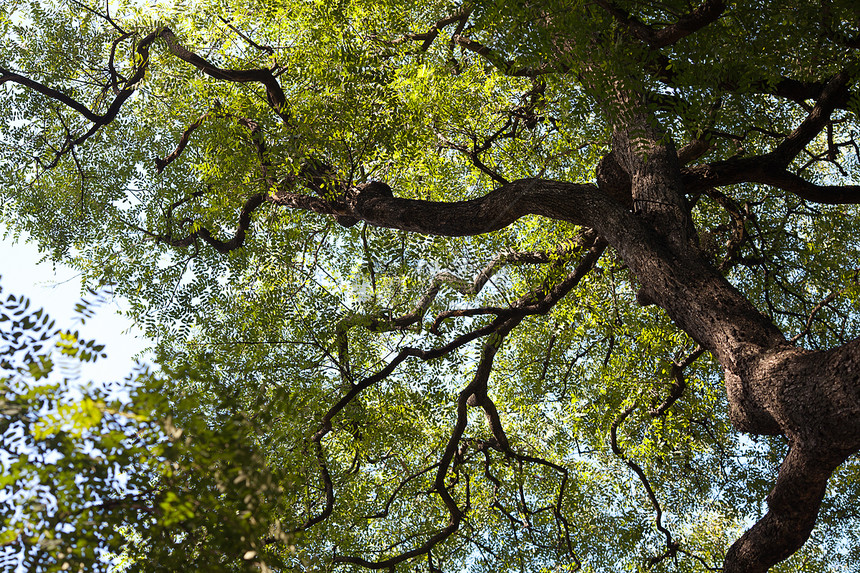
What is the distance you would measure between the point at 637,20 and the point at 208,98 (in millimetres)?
4854

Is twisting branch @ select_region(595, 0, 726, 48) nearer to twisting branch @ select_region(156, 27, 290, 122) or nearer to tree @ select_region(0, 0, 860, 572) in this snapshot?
tree @ select_region(0, 0, 860, 572)

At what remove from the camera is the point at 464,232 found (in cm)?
582

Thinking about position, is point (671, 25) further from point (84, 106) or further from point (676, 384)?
point (84, 106)

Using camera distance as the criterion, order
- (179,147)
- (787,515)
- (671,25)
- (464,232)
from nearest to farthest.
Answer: (787,515) < (671,25) < (464,232) < (179,147)

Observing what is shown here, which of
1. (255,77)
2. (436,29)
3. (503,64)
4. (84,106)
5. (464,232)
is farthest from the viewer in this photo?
(436,29)

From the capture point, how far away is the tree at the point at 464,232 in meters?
5.39

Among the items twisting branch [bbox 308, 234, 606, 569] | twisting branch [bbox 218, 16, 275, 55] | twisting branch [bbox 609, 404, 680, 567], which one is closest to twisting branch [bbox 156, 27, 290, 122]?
twisting branch [bbox 218, 16, 275, 55]

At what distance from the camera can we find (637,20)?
5422mm

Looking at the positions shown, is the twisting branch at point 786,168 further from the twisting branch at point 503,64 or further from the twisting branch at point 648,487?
the twisting branch at point 648,487

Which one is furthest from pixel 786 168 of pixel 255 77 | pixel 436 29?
pixel 255 77

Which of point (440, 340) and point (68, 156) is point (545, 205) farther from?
point (68, 156)

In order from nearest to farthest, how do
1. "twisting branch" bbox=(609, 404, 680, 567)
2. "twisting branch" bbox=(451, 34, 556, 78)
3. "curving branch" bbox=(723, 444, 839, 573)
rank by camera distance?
"curving branch" bbox=(723, 444, 839, 573) < "twisting branch" bbox=(451, 34, 556, 78) < "twisting branch" bbox=(609, 404, 680, 567)

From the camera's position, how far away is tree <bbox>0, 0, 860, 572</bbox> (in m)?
5.39

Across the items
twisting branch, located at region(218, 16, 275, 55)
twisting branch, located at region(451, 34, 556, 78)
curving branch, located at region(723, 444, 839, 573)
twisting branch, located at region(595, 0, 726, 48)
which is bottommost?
curving branch, located at region(723, 444, 839, 573)
